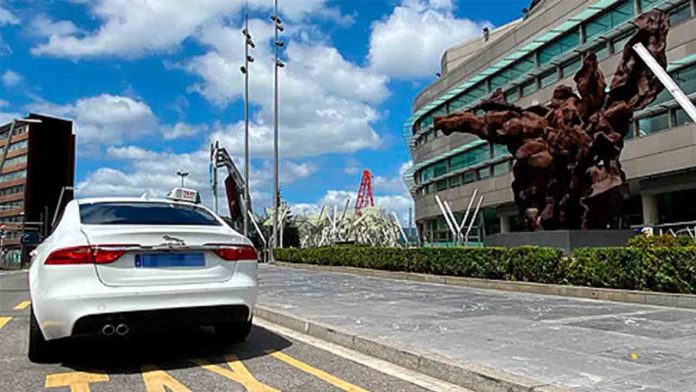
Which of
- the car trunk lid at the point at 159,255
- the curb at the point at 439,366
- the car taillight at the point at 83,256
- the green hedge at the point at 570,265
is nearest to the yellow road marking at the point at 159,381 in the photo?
the car trunk lid at the point at 159,255

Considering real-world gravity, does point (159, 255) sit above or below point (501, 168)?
below

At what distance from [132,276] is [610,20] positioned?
3315 cm

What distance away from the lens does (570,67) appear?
35875 mm

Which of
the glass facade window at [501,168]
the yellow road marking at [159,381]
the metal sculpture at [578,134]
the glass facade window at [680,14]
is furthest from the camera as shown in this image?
the glass facade window at [501,168]

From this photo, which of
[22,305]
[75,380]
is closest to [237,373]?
[75,380]

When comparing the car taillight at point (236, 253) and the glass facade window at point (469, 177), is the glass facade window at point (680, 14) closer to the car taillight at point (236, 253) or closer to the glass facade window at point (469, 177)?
the glass facade window at point (469, 177)

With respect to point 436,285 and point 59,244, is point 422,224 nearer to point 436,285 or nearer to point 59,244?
point 436,285

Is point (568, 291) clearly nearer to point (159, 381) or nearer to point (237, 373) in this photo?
point (237, 373)

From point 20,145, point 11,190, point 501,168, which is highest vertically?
Result: point 20,145

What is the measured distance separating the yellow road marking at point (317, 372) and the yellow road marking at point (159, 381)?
1126 millimetres

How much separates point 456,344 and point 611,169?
1178 centimetres

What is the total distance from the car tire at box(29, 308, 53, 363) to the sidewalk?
10.2ft

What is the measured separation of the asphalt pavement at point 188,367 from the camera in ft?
15.6

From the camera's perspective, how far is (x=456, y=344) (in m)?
6.00
